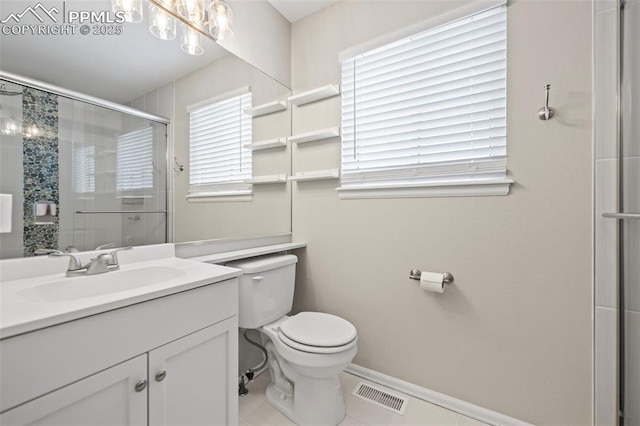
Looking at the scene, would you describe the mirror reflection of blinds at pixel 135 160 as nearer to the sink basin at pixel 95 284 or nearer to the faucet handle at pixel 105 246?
the faucet handle at pixel 105 246

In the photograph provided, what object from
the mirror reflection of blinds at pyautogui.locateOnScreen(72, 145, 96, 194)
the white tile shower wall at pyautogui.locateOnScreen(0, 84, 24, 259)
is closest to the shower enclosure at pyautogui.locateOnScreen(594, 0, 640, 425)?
the mirror reflection of blinds at pyautogui.locateOnScreen(72, 145, 96, 194)

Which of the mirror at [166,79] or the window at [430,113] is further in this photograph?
the window at [430,113]

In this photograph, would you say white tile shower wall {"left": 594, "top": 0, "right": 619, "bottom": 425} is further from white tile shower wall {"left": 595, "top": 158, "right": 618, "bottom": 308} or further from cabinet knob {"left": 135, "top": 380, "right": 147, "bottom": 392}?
cabinet knob {"left": 135, "top": 380, "right": 147, "bottom": 392}

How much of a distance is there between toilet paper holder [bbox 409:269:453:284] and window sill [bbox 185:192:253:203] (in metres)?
1.14

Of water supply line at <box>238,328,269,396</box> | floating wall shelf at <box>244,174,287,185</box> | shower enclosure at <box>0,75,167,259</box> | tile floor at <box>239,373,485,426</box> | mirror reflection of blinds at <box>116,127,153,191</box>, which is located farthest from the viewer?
floating wall shelf at <box>244,174,287,185</box>

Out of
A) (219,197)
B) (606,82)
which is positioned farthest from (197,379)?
(606,82)

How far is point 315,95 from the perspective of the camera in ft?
6.26

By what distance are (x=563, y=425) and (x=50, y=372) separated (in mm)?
1929

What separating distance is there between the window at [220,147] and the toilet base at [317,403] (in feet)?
3.81

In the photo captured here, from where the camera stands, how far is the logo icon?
950 mm

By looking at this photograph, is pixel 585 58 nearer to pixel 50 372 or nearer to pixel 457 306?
pixel 457 306

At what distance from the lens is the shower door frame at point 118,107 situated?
0.96 metres

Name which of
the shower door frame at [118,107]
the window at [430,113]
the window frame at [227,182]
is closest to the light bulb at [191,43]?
the window frame at [227,182]

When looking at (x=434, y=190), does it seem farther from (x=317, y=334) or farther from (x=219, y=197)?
(x=219, y=197)
